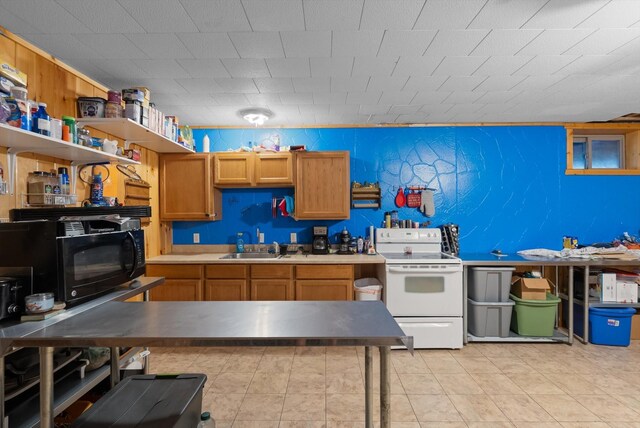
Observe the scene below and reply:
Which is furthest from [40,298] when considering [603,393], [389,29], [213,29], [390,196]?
[603,393]

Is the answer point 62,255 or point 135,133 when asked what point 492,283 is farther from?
point 135,133

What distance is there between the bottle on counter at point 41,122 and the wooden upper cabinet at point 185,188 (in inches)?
73.2

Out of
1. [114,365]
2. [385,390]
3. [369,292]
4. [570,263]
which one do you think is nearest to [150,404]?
[114,365]

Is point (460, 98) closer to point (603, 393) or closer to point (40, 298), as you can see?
point (603, 393)

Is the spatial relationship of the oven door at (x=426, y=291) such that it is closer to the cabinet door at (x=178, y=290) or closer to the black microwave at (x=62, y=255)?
the cabinet door at (x=178, y=290)

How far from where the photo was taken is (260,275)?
3.35m

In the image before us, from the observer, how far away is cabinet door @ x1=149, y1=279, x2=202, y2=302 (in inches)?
132

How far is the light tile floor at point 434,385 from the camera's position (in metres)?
2.15

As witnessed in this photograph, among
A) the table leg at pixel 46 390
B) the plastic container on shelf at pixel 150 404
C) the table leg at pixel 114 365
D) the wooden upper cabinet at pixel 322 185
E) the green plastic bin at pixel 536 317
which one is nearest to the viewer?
the table leg at pixel 46 390

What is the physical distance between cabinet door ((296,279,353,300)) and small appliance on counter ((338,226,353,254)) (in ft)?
1.59

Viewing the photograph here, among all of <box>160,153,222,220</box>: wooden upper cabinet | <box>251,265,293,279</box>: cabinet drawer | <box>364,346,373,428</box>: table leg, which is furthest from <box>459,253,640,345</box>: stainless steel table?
<box>160,153,222,220</box>: wooden upper cabinet

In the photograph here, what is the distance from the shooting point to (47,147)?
6.50ft

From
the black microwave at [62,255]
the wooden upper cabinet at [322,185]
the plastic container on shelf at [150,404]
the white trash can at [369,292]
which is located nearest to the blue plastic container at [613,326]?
the white trash can at [369,292]

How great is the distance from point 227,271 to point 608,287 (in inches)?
156
